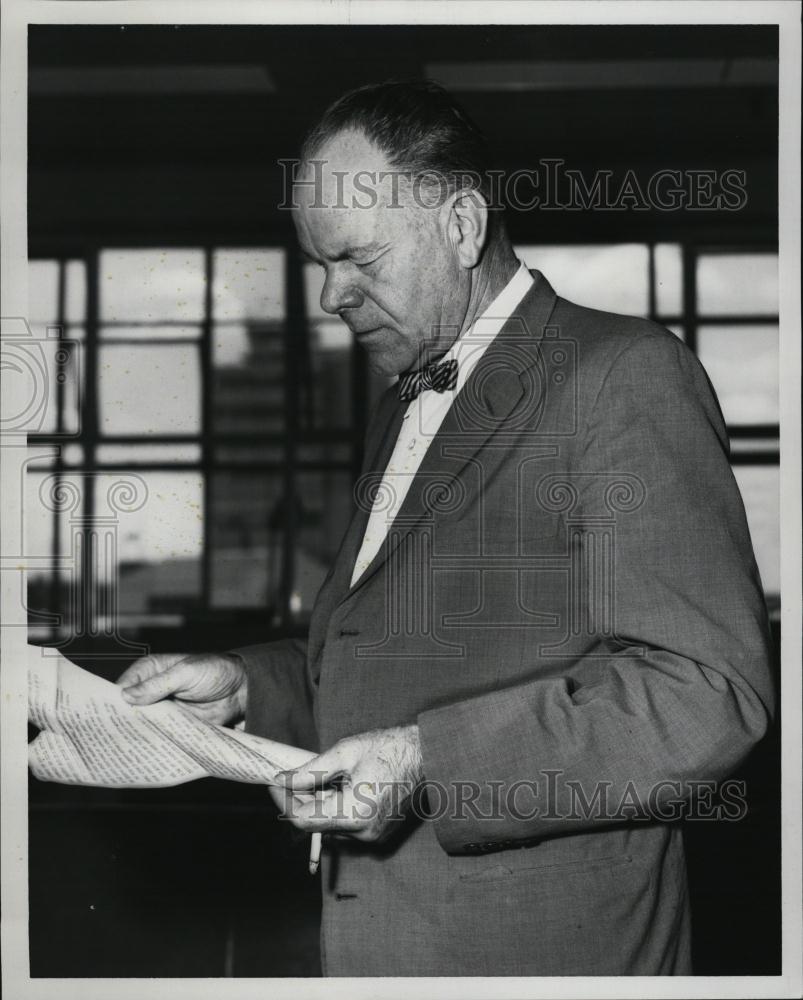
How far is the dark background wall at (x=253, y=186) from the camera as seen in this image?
2.11 meters

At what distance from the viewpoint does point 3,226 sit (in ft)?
6.02

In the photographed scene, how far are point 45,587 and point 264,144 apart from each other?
7.94ft

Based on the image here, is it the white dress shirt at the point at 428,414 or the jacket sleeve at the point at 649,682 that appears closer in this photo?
the jacket sleeve at the point at 649,682

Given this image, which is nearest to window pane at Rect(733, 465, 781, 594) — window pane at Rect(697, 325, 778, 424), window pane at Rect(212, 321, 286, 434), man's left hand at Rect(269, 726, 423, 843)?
window pane at Rect(697, 325, 778, 424)

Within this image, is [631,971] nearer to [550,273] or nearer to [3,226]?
[3,226]

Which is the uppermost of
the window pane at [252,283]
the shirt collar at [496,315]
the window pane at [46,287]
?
the window pane at [252,283]

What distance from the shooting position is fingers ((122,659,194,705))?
1606 mm

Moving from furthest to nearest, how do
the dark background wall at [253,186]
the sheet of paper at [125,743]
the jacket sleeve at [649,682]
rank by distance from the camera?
the dark background wall at [253,186] < the sheet of paper at [125,743] < the jacket sleeve at [649,682]

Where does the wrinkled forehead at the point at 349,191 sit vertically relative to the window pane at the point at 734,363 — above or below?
below

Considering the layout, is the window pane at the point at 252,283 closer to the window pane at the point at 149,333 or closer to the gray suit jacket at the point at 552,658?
the window pane at the point at 149,333

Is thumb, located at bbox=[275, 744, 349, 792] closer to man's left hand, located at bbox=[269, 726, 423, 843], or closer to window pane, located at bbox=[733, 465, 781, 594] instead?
man's left hand, located at bbox=[269, 726, 423, 843]

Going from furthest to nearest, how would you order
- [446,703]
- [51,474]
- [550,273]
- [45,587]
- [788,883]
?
[45,587], [550,273], [51,474], [788,883], [446,703]

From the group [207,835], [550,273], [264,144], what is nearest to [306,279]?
[264,144]

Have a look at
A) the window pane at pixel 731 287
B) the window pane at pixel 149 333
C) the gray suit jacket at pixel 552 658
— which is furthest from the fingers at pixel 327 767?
the window pane at pixel 731 287
